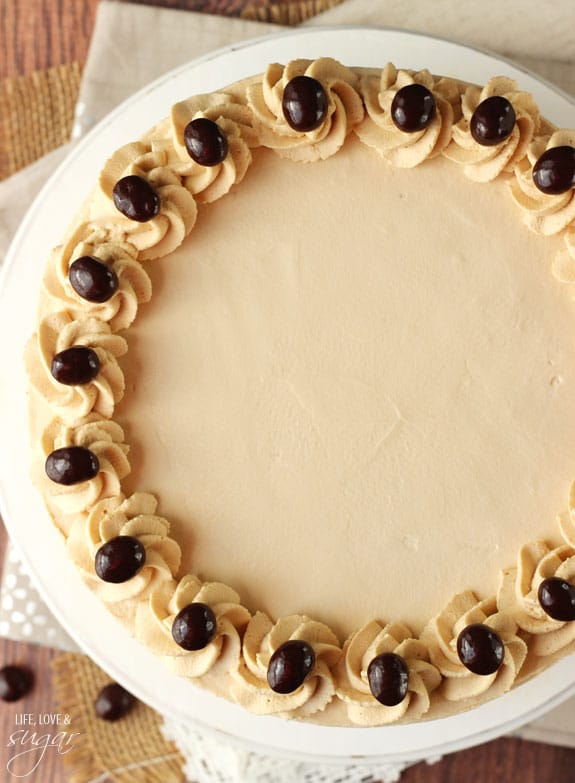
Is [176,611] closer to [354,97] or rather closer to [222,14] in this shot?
[354,97]

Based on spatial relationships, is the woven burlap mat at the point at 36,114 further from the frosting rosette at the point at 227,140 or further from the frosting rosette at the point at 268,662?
the frosting rosette at the point at 268,662

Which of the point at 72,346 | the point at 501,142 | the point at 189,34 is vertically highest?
the point at 501,142

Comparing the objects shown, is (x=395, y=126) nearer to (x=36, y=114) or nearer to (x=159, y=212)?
(x=159, y=212)

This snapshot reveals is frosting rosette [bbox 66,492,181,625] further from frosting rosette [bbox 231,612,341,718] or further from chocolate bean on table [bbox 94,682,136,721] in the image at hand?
chocolate bean on table [bbox 94,682,136,721]

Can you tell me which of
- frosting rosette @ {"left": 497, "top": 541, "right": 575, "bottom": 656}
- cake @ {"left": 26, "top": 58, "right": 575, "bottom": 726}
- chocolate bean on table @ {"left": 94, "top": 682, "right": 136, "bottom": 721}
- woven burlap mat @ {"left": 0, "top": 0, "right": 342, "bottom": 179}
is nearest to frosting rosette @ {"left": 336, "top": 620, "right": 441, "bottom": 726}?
cake @ {"left": 26, "top": 58, "right": 575, "bottom": 726}

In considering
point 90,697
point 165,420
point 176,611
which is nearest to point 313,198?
point 165,420

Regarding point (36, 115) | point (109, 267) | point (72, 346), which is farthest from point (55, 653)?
point (36, 115)
